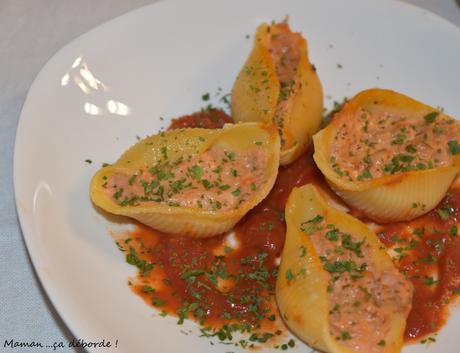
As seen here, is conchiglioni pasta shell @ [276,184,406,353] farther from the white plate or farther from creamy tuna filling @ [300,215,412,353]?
the white plate

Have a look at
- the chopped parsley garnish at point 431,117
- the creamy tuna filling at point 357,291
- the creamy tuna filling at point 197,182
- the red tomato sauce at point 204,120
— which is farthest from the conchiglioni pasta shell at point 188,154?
the chopped parsley garnish at point 431,117

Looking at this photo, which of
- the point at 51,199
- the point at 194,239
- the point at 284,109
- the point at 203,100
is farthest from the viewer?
the point at 203,100

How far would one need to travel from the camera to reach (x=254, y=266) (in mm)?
2770

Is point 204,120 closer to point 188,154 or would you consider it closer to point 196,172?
point 188,154

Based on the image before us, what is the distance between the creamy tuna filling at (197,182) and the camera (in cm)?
274

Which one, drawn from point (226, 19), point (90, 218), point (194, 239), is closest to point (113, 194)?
point (90, 218)

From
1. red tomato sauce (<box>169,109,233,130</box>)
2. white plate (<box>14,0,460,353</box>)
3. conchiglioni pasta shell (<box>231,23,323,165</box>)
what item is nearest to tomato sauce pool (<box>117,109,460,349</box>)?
white plate (<box>14,0,460,353</box>)

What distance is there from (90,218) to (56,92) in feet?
2.18

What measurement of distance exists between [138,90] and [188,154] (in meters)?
0.57

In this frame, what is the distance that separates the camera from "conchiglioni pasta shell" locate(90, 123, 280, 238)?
268 cm

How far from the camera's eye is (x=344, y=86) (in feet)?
11.4

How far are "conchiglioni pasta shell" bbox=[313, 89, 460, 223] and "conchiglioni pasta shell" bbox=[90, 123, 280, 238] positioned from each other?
10.9 inches

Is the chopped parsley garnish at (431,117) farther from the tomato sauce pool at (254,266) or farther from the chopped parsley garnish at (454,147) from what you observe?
the tomato sauce pool at (254,266)

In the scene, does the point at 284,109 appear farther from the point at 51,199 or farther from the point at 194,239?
the point at 51,199
